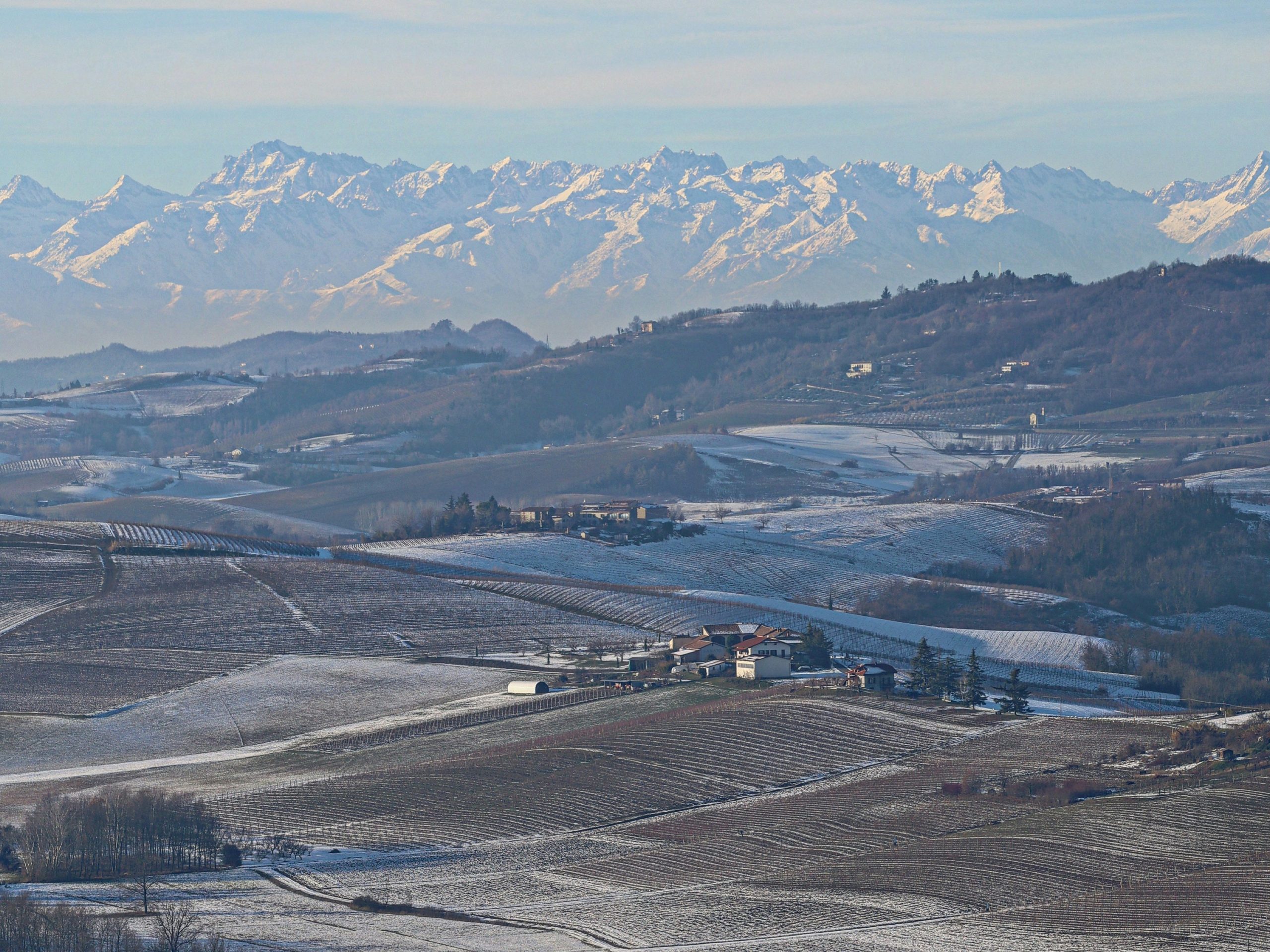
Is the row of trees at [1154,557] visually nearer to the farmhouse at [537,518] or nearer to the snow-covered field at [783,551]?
the snow-covered field at [783,551]

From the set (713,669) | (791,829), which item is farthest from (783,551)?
(791,829)

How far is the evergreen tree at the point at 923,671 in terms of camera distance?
71500 millimetres

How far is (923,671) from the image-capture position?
72750 mm

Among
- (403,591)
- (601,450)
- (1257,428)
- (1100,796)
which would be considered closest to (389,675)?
(403,591)

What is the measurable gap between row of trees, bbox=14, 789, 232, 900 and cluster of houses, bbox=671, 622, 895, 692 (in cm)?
2851

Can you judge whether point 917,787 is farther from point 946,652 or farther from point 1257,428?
point 1257,428

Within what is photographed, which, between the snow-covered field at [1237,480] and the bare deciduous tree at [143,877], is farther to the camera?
the snow-covered field at [1237,480]

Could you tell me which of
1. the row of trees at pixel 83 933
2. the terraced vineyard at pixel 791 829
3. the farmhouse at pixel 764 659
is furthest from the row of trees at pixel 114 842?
the farmhouse at pixel 764 659

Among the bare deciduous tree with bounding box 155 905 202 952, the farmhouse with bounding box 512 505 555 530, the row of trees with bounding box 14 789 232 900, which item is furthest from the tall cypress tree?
the farmhouse with bounding box 512 505 555 530

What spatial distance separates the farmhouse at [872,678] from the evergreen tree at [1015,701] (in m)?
4.99

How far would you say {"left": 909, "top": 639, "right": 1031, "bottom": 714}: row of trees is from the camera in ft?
221

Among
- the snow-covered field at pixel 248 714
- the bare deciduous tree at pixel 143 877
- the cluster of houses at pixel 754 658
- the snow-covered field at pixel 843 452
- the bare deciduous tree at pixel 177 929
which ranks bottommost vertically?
the bare deciduous tree at pixel 143 877

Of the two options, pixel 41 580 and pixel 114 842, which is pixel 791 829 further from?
pixel 41 580

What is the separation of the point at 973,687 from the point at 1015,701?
8.11 feet
